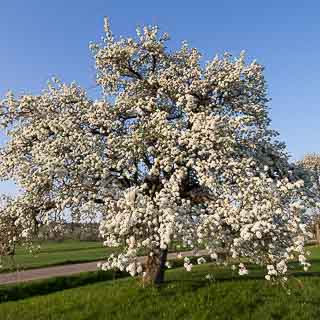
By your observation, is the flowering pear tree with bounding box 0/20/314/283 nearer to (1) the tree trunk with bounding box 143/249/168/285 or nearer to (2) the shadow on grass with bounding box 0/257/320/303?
(1) the tree trunk with bounding box 143/249/168/285

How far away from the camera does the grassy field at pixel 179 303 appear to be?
786 inches

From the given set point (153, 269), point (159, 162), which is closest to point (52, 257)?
point (153, 269)

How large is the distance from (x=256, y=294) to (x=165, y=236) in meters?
10.0

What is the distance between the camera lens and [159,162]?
Result: 19328 mm

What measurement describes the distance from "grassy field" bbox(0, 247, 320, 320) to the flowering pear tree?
1905 millimetres

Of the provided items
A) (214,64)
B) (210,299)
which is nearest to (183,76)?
(214,64)

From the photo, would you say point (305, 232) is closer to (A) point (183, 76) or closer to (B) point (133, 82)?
(A) point (183, 76)

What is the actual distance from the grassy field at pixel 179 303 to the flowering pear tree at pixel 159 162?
191 centimetres

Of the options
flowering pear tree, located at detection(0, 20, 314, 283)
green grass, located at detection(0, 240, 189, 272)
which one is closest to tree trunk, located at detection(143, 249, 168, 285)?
flowering pear tree, located at detection(0, 20, 314, 283)

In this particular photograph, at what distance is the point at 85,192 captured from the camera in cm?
1966

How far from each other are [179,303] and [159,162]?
19.5ft

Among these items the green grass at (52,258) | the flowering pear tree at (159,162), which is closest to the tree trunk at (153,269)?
the flowering pear tree at (159,162)

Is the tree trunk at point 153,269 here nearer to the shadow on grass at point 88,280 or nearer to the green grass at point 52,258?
the shadow on grass at point 88,280

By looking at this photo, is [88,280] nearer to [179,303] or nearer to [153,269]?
[153,269]
